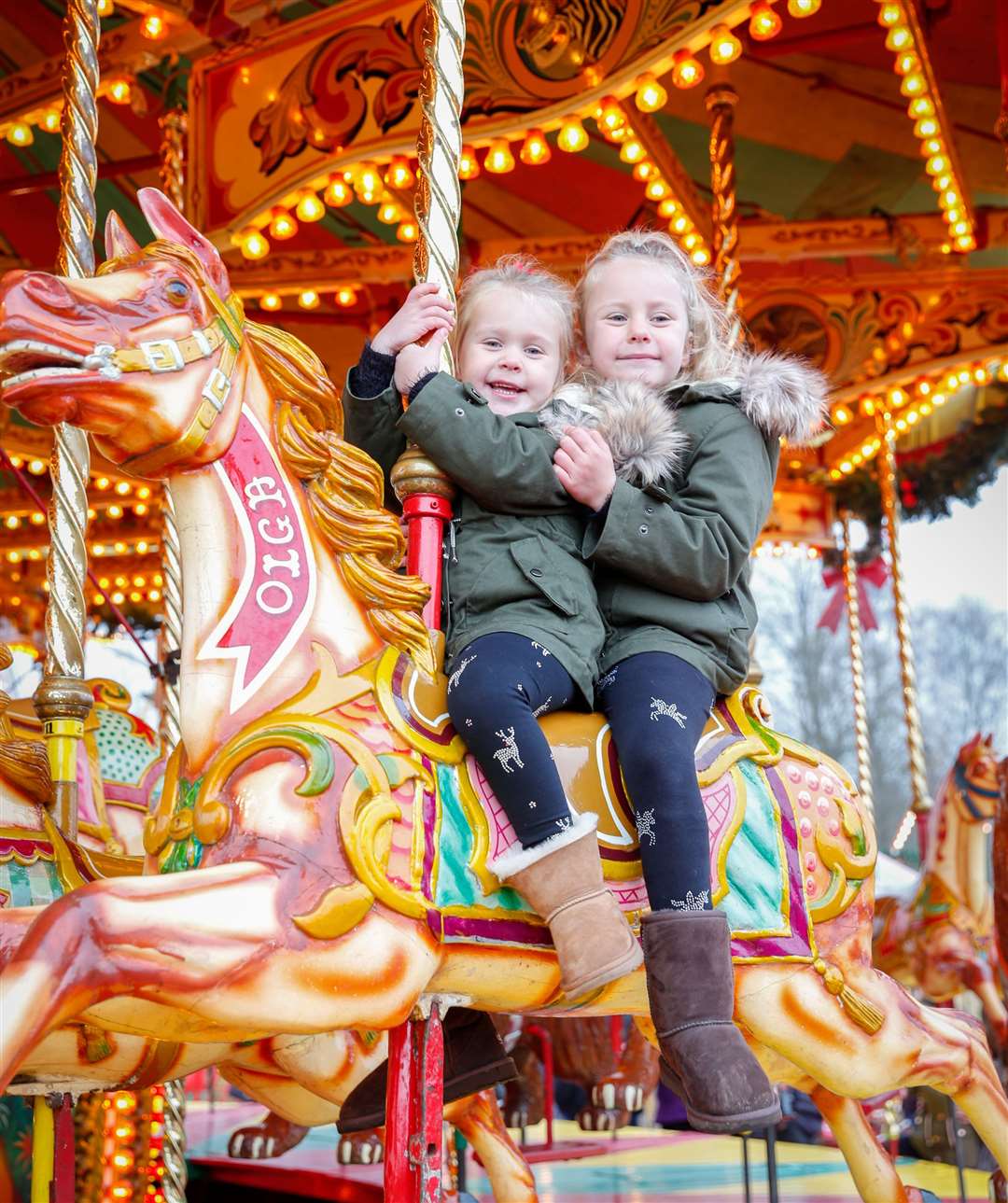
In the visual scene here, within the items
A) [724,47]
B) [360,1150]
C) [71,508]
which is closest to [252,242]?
[724,47]

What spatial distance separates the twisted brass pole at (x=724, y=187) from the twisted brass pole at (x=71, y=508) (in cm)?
259

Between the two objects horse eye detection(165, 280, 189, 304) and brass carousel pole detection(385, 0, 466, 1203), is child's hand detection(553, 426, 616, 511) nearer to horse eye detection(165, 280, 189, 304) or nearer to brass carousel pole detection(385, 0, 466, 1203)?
brass carousel pole detection(385, 0, 466, 1203)

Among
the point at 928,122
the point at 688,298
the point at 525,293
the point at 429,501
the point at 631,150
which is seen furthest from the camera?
the point at 631,150

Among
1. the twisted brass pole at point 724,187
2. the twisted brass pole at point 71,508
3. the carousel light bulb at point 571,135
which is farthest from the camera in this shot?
the twisted brass pole at point 724,187

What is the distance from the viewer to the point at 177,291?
2.35 m

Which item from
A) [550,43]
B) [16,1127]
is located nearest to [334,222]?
[550,43]

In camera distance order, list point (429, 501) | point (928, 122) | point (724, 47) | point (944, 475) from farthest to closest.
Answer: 1. point (944, 475)
2. point (928, 122)
3. point (724, 47)
4. point (429, 501)

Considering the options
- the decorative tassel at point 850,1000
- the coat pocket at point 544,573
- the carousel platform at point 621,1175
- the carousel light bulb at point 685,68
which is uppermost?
the carousel light bulb at point 685,68

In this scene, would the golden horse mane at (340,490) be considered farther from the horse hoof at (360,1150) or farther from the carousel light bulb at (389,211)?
the horse hoof at (360,1150)

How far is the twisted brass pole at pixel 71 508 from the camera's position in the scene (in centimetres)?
323

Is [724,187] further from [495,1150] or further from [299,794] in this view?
[299,794]

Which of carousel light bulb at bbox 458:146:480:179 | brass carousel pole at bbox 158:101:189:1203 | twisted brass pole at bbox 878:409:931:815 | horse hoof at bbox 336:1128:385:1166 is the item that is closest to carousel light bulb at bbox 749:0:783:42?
carousel light bulb at bbox 458:146:480:179

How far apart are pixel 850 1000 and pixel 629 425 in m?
1.16

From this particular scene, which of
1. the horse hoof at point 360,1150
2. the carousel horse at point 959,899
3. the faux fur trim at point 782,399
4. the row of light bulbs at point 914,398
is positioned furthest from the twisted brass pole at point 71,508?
the carousel horse at point 959,899
